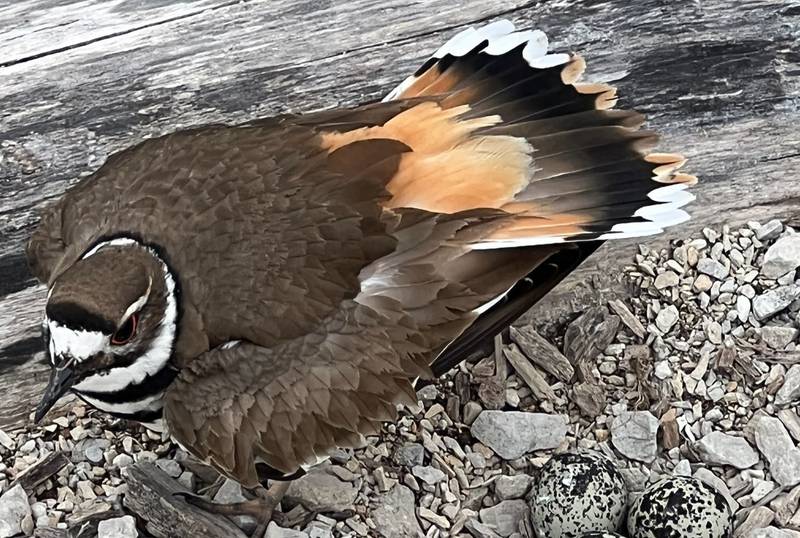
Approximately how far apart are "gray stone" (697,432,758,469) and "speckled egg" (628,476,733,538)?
32cm

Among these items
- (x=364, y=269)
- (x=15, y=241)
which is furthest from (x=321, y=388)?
(x=15, y=241)

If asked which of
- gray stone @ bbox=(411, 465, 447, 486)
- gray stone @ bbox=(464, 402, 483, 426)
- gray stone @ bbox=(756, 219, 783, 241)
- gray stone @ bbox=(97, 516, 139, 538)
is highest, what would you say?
gray stone @ bbox=(756, 219, 783, 241)

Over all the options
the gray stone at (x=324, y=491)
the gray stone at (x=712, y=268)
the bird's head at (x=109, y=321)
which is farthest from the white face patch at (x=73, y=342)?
the gray stone at (x=712, y=268)

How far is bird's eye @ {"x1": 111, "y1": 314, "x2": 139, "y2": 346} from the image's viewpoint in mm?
2691

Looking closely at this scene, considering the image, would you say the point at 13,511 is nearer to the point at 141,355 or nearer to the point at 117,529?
the point at 117,529

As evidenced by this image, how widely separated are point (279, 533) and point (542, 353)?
3.23 ft

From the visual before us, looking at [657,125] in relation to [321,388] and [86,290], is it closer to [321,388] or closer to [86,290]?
[321,388]

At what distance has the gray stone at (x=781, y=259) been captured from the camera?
11.8 feet

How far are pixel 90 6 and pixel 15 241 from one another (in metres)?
0.85

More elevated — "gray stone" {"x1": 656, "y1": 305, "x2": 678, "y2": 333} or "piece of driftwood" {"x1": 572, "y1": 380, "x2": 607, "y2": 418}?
"gray stone" {"x1": 656, "y1": 305, "x2": 678, "y2": 333}

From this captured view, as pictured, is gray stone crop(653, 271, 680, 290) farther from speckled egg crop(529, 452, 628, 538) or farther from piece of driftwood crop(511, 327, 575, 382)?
speckled egg crop(529, 452, 628, 538)

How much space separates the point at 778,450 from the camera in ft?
10.8

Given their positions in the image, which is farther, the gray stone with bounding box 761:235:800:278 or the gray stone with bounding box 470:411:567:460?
the gray stone with bounding box 761:235:800:278

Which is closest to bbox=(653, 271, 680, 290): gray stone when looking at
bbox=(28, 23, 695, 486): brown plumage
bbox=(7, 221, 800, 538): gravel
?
bbox=(7, 221, 800, 538): gravel
